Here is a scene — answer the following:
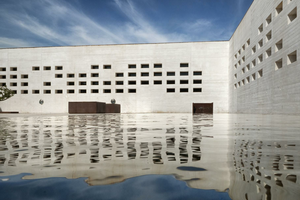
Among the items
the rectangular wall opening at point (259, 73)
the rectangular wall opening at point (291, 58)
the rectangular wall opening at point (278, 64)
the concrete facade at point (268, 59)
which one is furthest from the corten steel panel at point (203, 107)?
the rectangular wall opening at point (291, 58)

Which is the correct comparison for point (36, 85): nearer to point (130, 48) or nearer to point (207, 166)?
point (130, 48)

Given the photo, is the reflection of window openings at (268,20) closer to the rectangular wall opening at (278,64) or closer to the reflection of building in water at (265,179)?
the rectangular wall opening at (278,64)

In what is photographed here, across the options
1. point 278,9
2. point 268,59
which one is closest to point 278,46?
point 268,59

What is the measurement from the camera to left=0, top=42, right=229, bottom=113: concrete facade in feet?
126

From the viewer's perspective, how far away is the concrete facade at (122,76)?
38.5 m

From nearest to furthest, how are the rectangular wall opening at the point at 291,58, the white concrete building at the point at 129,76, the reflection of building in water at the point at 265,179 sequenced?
the reflection of building in water at the point at 265,179
the rectangular wall opening at the point at 291,58
the white concrete building at the point at 129,76

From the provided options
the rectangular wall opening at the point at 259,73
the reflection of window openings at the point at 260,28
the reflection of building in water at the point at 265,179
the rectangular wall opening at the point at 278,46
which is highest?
the reflection of window openings at the point at 260,28

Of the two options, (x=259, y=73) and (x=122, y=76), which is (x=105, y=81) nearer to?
(x=122, y=76)

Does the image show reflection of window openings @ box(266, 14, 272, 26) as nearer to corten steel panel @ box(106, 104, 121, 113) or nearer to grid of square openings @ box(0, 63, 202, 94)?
grid of square openings @ box(0, 63, 202, 94)

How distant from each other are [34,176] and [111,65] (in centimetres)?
4031

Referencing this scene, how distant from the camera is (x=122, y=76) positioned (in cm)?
4072

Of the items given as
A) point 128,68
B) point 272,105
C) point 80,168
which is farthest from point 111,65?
point 80,168

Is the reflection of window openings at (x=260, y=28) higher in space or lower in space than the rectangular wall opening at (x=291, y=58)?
higher

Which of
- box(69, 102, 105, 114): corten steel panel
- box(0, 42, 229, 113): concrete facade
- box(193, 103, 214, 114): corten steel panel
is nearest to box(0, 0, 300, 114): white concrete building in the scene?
box(0, 42, 229, 113): concrete facade
